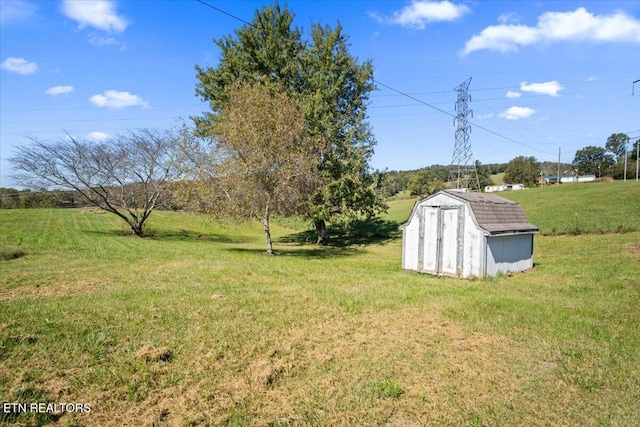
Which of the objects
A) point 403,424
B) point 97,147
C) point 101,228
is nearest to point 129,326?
point 403,424

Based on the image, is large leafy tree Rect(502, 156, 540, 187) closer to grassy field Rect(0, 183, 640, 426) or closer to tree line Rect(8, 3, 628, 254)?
tree line Rect(8, 3, 628, 254)

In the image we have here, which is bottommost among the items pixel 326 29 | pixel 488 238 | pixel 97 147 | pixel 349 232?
pixel 349 232

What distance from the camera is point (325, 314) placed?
7332 millimetres

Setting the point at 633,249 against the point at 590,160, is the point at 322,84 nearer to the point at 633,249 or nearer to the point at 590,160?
the point at 633,249

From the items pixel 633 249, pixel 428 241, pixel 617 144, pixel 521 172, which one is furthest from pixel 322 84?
pixel 617 144

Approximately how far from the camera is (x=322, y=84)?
25203 mm

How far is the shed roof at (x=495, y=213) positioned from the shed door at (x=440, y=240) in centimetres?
54

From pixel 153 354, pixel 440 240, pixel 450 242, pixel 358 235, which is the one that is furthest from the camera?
pixel 358 235

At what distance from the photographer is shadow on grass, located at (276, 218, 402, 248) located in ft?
92.3

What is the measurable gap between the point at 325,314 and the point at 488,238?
299 inches

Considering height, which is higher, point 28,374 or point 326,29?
point 326,29

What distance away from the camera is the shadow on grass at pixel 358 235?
28.1 m

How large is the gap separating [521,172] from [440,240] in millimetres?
117273

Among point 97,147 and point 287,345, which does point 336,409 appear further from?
point 97,147
